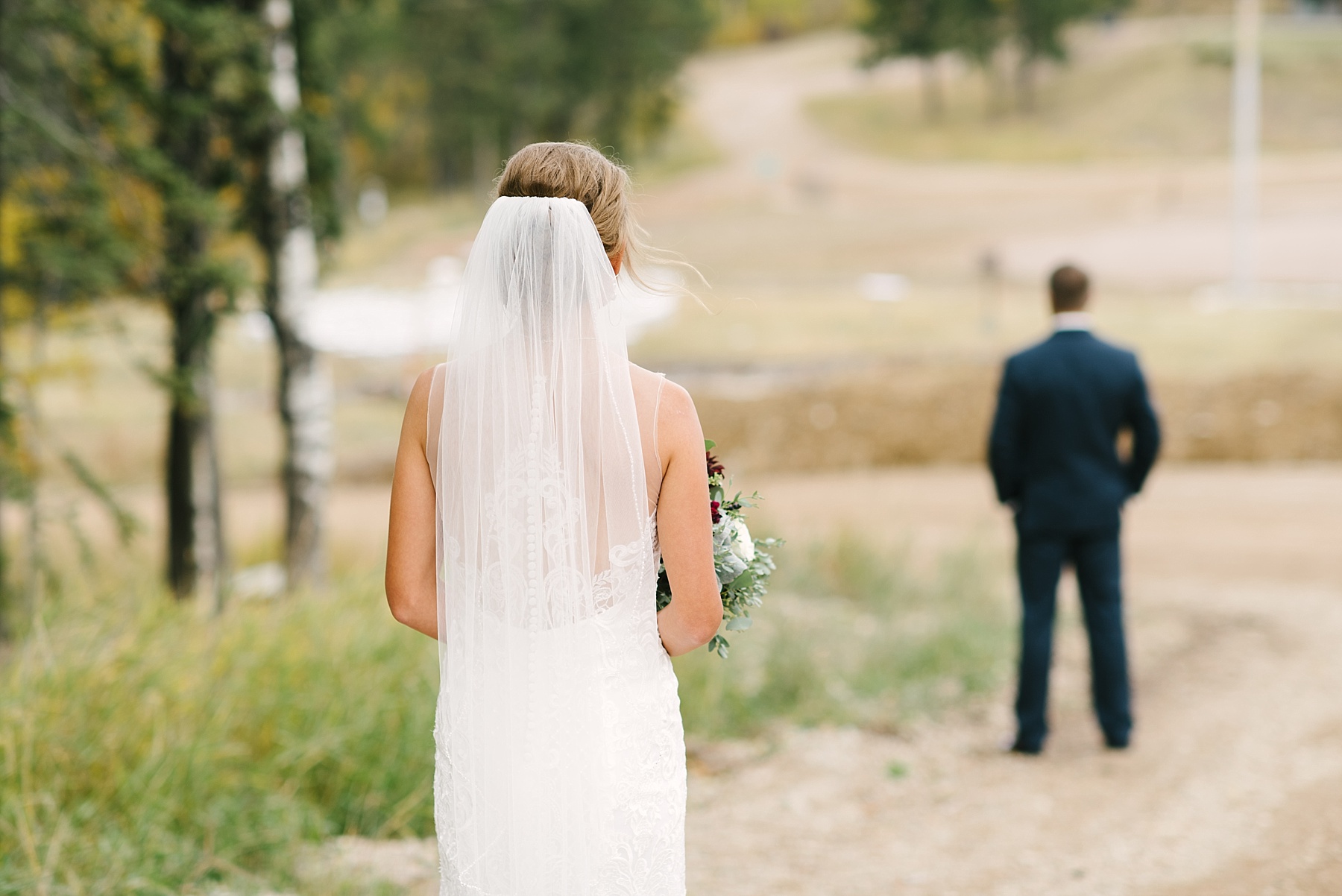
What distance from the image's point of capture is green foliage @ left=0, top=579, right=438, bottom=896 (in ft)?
13.8

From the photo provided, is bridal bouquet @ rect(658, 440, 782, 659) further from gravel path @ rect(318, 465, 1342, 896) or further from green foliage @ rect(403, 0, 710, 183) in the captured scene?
green foliage @ rect(403, 0, 710, 183)

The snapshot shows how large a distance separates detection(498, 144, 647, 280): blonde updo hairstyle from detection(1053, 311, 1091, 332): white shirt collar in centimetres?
335

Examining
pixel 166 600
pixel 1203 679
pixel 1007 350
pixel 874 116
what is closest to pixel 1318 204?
pixel 1007 350

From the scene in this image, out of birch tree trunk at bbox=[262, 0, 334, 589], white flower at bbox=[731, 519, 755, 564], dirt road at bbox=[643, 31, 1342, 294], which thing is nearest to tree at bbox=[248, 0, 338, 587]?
birch tree trunk at bbox=[262, 0, 334, 589]

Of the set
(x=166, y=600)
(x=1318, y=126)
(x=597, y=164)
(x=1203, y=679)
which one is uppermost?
(x=1318, y=126)

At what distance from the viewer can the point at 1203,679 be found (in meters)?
7.38

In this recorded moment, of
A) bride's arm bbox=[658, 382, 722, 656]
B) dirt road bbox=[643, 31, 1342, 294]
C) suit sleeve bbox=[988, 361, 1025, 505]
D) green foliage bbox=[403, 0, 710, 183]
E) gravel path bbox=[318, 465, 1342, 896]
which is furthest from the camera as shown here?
green foliage bbox=[403, 0, 710, 183]

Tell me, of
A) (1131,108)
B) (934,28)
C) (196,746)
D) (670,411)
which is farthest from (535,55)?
(670,411)

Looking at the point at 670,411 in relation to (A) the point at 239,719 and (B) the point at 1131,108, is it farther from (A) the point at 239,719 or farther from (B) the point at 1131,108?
(B) the point at 1131,108

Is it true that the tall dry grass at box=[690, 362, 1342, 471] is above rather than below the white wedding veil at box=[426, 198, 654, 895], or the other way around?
below

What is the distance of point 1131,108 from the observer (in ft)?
185

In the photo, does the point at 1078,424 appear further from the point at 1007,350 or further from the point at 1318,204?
the point at 1318,204

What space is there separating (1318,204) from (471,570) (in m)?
41.8

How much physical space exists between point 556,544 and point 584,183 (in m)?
0.74
